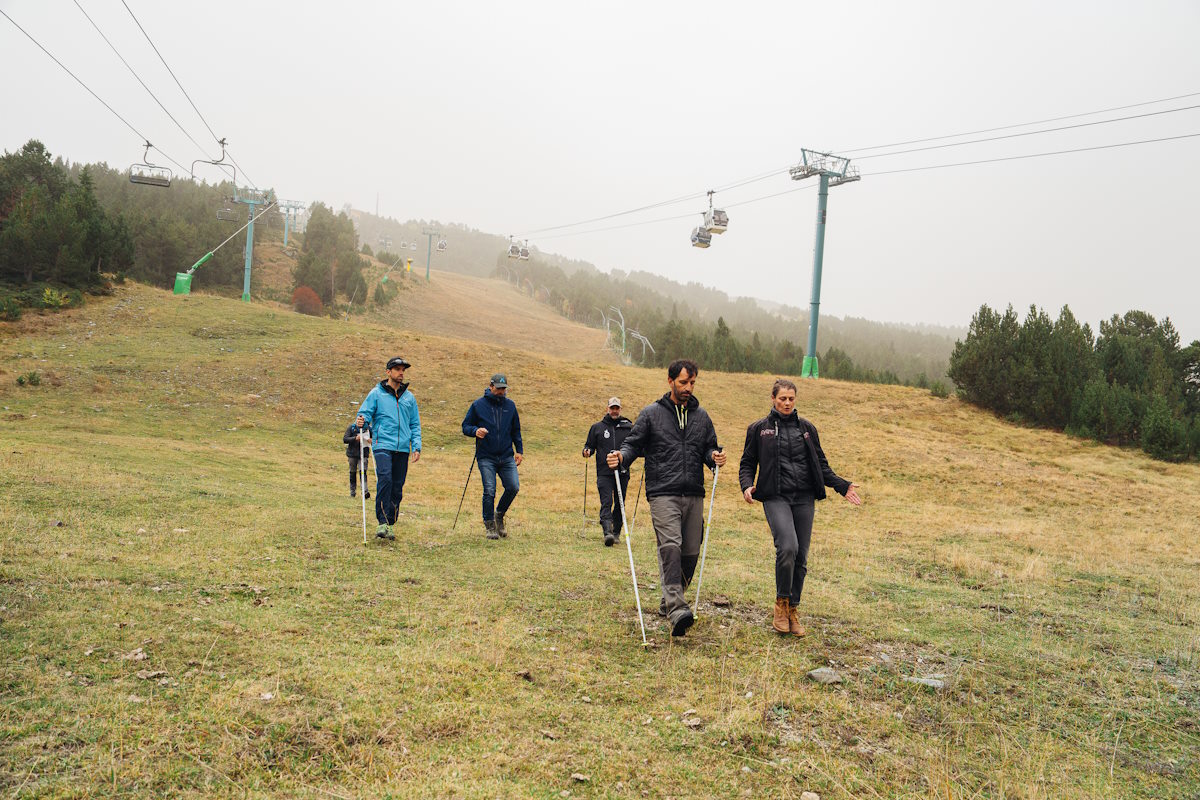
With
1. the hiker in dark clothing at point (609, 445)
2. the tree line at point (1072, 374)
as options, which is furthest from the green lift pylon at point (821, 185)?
the hiker in dark clothing at point (609, 445)

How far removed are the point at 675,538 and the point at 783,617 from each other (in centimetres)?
136

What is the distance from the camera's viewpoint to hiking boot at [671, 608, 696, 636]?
6.52 metres

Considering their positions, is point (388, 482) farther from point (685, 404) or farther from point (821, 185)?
point (821, 185)

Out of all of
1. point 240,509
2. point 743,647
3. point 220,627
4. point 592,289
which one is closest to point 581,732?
point 743,647

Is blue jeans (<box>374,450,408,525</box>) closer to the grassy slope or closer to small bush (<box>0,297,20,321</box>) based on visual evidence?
the grassy slope

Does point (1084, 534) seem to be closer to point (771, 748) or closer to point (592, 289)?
point (771, 748)

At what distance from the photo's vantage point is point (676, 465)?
7.03m

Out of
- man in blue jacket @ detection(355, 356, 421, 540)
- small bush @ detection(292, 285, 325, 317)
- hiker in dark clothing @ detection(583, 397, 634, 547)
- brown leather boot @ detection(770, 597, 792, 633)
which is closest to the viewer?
brown leather boot @ detection(770, 597, 792, 633)

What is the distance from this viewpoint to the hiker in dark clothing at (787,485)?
7.08 metres

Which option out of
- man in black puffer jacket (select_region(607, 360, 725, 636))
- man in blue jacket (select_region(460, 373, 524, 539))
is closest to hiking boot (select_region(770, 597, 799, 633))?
man in black puffer jacket (select_region(607, 360, 725, 636))

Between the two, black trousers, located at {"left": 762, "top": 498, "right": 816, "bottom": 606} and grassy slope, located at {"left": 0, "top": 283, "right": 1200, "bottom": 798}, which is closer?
grassy slope, located at {"left": 0, "top": 283, "right": 1200, "bottom": 798}

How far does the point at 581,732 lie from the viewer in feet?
15.4

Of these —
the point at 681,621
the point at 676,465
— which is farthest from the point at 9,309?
the point at 681,621

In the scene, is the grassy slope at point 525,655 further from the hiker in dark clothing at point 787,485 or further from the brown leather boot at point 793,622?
the hiker in dark clothing at point 787,485
